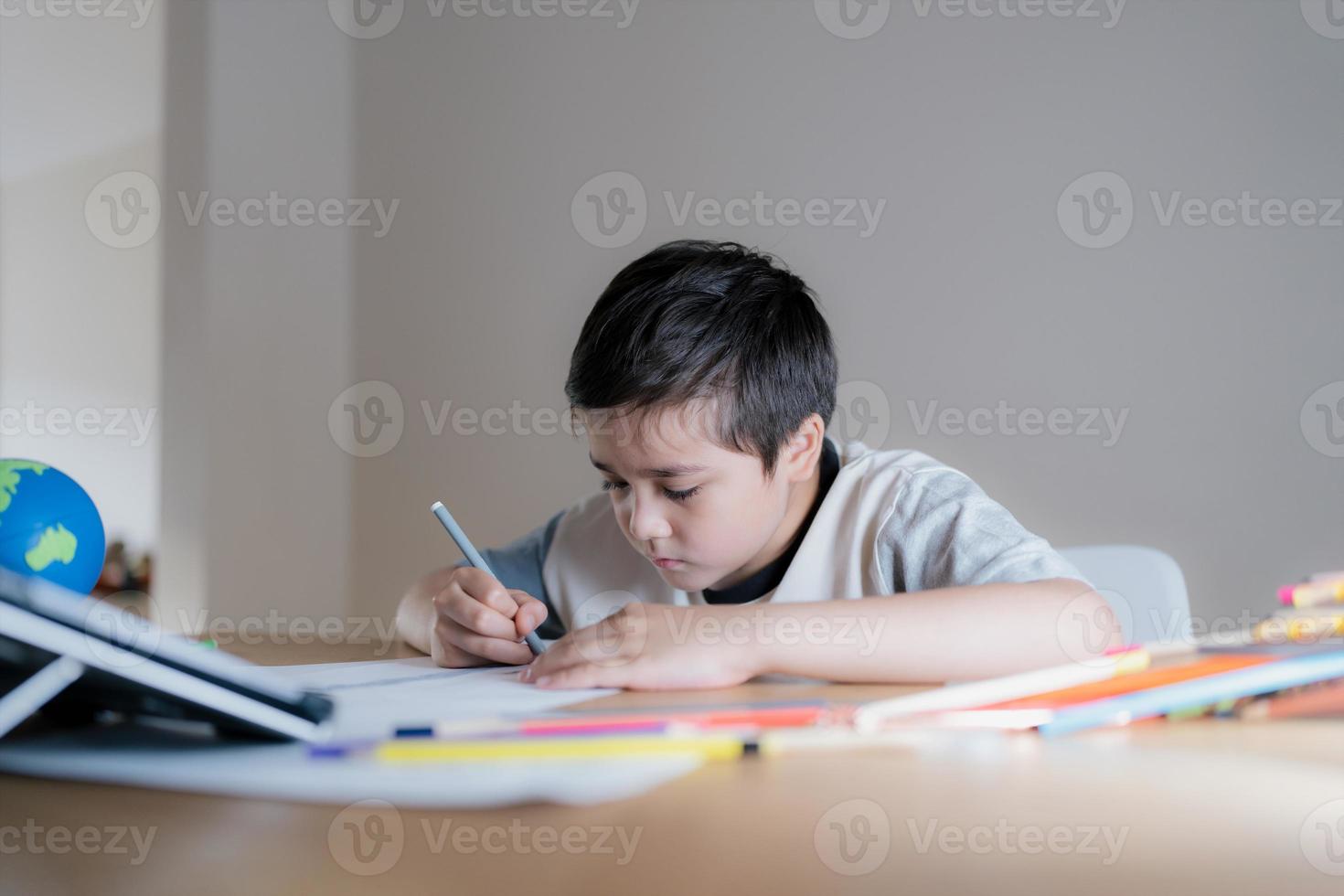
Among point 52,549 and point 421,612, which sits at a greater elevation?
point 52,549

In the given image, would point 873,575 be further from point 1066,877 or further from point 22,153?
point 22,153

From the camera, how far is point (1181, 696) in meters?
0.48

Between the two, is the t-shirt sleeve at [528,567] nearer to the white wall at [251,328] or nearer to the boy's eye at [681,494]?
the boy's eye at [681,494]

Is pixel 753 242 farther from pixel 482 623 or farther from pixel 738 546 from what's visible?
pixel 482 623

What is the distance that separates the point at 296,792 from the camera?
35 centimetres

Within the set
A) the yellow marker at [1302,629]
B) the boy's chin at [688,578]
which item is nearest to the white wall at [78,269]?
the boy's chin at [688,578]

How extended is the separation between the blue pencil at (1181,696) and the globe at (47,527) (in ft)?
1.96

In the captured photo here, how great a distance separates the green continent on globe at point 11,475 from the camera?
0.65 metres

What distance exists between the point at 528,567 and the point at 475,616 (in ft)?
1.34

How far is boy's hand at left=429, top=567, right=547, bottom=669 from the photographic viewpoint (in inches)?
30.7

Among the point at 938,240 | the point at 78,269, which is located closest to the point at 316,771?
the point at 938,240

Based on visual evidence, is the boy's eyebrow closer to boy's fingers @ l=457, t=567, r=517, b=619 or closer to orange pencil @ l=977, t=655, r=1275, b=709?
boy's fingers @ l=457, t=567, r=517, b=619

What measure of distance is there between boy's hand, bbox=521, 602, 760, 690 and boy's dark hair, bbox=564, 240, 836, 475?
0.28 m

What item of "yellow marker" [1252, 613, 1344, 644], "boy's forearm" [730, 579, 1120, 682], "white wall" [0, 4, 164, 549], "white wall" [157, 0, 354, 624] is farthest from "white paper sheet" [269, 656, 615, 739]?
"white wall" [0, 4, 164, 549]
